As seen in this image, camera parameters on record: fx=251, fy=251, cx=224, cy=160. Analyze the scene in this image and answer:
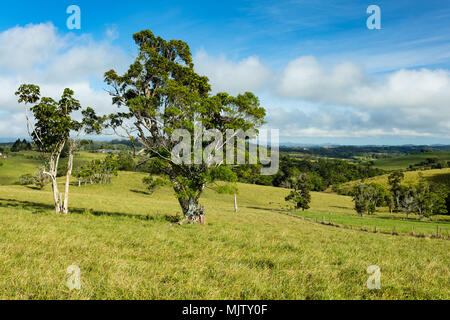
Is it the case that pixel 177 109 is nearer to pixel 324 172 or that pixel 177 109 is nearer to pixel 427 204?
pixel 427 204

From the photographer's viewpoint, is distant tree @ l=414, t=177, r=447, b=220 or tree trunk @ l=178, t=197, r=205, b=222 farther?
distant tree @ l=414, t=177, r=447, b=220

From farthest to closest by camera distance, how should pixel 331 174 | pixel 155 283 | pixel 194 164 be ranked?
pixel 331 174, pixel 194 164, pixel 155 283

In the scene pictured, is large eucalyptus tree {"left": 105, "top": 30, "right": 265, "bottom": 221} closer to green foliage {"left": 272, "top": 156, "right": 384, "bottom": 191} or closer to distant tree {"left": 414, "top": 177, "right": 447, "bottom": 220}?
distant tree {"left": 414, "top": 177, "right": 447, "bottom": 220}

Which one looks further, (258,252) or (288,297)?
(258,252)

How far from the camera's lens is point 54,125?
2239 cm

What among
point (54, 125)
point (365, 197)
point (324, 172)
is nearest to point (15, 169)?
point (54, 125)

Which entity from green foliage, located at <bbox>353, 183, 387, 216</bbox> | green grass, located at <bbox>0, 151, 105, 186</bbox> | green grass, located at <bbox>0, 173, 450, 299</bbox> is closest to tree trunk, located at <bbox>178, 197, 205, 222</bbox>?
green grass, located at <bbox>0, 173, 450, 299</bbox>

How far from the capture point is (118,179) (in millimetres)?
91438

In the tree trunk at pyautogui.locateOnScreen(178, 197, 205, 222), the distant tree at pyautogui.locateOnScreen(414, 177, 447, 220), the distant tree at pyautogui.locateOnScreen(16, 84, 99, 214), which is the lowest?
the distant tree at pyautogui.locateOnScreen(414, 177, 447, 220)

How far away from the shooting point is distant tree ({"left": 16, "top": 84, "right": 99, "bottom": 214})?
2206 centimetres

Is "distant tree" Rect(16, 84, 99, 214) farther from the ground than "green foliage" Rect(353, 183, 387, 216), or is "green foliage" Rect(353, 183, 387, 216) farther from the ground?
"distant tree" Rect(16, 84, 99, 214)

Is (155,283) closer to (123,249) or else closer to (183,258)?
(183,258)
